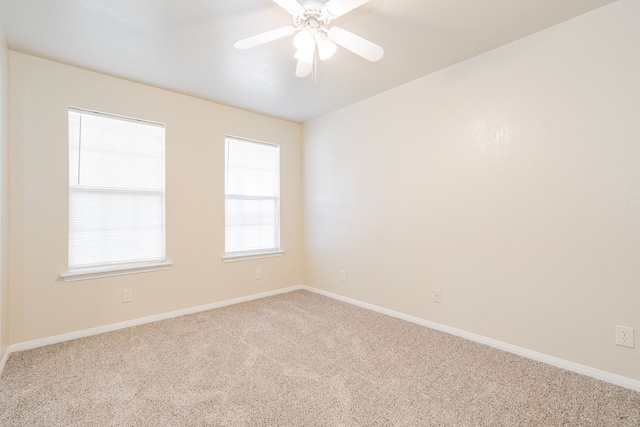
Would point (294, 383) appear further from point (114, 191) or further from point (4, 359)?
point (114, 191)

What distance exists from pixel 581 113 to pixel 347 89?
197 cm

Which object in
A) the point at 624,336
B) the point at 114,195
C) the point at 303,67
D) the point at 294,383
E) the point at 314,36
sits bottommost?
the point at 294,383

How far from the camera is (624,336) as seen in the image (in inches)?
72.9

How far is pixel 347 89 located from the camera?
311 cm

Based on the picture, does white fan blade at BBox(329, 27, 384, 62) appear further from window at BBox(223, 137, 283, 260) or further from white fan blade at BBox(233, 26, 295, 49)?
window at BBox(223, 137, 283, 260)

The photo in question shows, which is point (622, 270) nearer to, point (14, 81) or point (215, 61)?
point (215, 61)

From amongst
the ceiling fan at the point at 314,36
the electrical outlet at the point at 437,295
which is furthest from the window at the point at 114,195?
the electrical outlet at the point at 437,295

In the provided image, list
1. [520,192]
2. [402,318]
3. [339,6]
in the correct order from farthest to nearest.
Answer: [402,318]
[520,192]
[339,6]

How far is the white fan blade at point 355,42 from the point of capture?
171cm

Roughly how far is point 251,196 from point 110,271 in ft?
5.67

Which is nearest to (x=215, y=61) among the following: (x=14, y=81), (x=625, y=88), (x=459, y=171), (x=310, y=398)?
(x=14, y=81)

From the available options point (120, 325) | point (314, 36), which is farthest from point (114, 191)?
point (314, 36)

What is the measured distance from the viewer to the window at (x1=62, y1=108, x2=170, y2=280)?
2.67m

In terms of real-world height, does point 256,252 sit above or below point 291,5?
below
